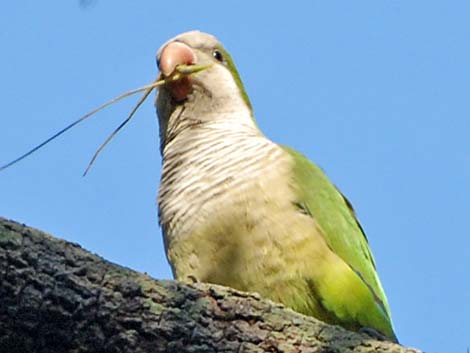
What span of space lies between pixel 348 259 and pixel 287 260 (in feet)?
1.35

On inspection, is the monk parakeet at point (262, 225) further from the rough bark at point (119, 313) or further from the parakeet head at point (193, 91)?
the rough bark at point (119, 313)

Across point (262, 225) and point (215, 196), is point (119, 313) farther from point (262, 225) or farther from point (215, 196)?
point (215, 196)

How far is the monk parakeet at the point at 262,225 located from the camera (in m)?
3.93

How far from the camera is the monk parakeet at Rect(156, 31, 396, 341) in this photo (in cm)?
393

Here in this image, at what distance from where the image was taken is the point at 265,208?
13.4 ft

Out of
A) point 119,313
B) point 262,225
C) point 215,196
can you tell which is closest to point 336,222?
point 262,225

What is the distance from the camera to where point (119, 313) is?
2.63 meters

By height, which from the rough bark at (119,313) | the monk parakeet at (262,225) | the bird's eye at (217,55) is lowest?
the rough bark at (119,313)

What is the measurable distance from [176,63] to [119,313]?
2511mm

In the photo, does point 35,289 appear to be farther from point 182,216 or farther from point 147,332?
point 182,216

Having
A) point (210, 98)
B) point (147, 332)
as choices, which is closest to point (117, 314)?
point (147, 332)

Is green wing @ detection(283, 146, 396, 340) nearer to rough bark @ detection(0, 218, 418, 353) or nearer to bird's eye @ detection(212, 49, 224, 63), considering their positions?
bird's eye @ detection(212, 49, 224, 63)

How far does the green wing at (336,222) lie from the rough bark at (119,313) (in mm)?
1286

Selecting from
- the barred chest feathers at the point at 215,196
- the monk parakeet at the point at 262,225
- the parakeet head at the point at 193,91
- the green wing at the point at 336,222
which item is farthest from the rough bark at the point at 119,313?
the parakeet head at the point at 193,91
